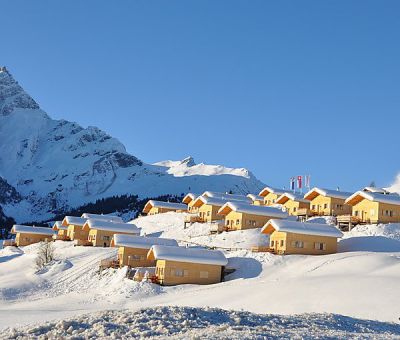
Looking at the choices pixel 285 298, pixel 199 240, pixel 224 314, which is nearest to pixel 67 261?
pixel 199 240

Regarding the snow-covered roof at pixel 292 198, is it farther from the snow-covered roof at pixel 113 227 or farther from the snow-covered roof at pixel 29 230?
the snow-covered roof at pixel 29 230

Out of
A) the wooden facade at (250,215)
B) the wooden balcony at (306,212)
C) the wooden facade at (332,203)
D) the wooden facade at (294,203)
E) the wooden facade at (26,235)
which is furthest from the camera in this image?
the wooden facade at (26,235)

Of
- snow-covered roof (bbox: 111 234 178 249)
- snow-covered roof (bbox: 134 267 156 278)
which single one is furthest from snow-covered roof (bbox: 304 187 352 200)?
snow-covered roof (bbox: 134 267 156 278)

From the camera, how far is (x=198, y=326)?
20.5 m

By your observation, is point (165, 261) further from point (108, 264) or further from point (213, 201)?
point (213, 201)

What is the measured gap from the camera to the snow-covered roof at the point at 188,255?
51231 millimetres

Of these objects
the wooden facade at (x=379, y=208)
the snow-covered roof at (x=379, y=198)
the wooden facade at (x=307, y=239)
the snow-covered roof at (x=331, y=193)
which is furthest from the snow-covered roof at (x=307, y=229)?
the snow-covered roof at (x=331, y=193)

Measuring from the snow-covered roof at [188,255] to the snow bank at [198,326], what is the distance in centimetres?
2815

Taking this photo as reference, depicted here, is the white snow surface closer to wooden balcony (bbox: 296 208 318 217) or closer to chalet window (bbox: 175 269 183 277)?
chalet window (bbox: 175 269 183 277)

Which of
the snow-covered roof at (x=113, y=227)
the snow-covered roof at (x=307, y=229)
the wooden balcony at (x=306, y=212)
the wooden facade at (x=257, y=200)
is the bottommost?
the snow-covered roof at (x=113, y=227)

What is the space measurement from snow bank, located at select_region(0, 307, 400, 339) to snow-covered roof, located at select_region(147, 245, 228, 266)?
92.4ft

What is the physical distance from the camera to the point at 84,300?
45.8 metres

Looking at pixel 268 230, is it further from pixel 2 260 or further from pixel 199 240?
pixel 2 260

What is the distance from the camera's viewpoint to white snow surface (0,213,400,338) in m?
22.6
